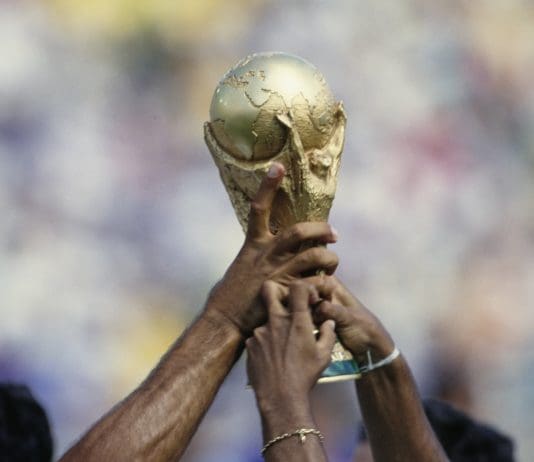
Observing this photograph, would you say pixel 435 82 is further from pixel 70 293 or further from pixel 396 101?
pixel 70 293

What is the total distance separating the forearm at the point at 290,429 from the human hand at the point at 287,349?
0.5 inches

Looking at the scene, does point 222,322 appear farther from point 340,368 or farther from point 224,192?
point 224,192

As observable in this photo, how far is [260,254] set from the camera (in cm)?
302

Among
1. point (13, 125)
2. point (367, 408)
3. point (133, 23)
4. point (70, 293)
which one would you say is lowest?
Answer: point (367, 408)

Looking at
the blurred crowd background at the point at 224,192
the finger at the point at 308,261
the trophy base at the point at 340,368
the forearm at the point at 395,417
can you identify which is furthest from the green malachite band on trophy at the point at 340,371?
the blurred crowd background at the point at 224,192

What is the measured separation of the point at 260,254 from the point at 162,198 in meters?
4.95

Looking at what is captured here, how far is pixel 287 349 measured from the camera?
2.91 m

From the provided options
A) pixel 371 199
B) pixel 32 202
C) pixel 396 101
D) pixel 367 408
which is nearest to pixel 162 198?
pixel 32 202

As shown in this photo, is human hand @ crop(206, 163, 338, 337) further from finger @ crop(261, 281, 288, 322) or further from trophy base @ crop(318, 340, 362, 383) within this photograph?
trophy base @ crop(318, 340, 362, 383)

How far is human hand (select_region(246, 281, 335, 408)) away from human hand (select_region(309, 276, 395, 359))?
6 cm

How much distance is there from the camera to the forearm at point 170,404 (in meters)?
2.82

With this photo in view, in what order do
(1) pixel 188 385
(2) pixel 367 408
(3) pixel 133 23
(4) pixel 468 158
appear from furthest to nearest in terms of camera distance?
(4) pixel 468 158 < (3) pixel 133 23 < (2) pixel 367 408 < (1) pixel 188 385

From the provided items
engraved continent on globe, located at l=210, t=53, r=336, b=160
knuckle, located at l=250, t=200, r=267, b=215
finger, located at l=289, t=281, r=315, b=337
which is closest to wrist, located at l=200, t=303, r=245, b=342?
finger, located at l=289, t=281, r=315, b=337

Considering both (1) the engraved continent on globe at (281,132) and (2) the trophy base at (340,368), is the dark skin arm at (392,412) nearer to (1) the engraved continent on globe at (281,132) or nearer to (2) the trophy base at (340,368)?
(2) the trophy base at (340,368)
